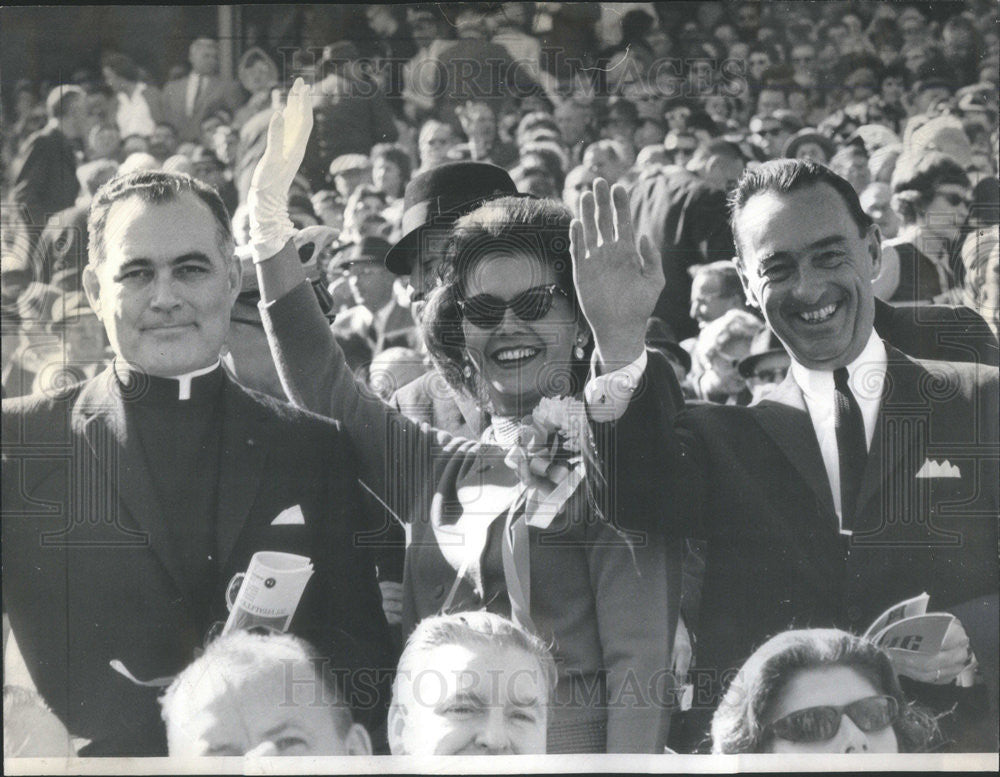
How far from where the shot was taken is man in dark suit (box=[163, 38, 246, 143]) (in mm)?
4402

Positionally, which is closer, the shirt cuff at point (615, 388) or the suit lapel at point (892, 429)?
the shirt cuff at point (615, 388)

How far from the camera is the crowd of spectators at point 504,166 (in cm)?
439

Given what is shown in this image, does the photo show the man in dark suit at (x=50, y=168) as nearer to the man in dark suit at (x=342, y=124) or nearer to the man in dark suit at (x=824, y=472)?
the man in dark suit at (x=342, y=124)

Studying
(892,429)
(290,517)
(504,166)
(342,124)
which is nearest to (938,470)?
(892,429)

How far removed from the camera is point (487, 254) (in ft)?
14.2

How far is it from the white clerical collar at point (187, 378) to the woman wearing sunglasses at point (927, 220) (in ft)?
8.70

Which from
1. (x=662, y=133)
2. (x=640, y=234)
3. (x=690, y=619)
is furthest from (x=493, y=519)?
(x=662, y=133)

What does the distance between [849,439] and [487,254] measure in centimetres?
159

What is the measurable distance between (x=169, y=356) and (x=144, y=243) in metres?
0.44

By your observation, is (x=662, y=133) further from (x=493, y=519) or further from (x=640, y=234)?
(x=493, y=519)

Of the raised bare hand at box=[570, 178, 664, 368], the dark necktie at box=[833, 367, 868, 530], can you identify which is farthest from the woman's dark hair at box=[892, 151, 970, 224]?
the raised bare hand at box=[570, 178, 664, 368]

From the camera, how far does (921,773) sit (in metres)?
4.51

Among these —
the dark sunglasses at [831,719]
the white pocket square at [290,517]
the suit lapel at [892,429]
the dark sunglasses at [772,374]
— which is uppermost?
the dark sunglasses at [772,374]

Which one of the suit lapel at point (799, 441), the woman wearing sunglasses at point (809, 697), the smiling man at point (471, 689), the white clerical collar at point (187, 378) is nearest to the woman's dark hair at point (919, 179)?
the suit lapel at point (799, 441)
